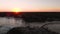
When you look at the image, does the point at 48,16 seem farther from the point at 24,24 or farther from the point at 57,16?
the point at 24,24

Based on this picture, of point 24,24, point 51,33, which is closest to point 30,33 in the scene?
point 24,24

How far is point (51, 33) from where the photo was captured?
3.44 feet

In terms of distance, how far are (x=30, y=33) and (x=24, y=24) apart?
117mm

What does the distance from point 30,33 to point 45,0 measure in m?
0.41

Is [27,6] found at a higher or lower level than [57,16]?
higher

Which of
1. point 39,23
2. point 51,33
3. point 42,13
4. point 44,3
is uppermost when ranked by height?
point 44,3

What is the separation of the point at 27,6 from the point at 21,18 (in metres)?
0.15

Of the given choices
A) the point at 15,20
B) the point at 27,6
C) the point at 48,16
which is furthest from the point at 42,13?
the point at 15,20

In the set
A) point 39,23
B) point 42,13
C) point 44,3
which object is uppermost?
point 44,3

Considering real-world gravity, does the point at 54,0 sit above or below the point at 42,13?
above

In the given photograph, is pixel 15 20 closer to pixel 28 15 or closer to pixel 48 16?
pixel 28 15

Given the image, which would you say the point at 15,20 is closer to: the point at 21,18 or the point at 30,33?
the point at 21,18

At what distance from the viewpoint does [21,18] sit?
1.05 metres

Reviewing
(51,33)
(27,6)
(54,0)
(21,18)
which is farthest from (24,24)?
(54,0)
